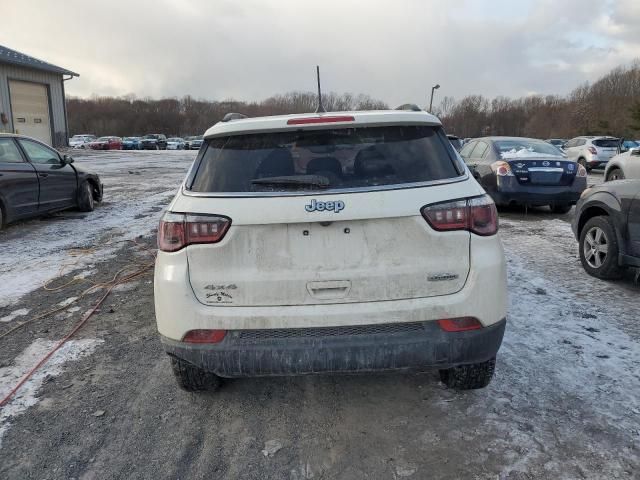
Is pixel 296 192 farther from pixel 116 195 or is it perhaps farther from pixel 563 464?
pixel 116 195

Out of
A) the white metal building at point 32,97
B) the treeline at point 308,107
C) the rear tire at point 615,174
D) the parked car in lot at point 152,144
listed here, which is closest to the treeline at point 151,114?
the treeline at point 308,107

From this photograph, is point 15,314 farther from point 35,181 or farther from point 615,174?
point 615,174

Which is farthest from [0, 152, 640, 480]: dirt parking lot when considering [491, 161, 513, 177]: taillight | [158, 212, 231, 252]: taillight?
[491, 161, 513, 177]: taillight

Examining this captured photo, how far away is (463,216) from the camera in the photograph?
2.59 m

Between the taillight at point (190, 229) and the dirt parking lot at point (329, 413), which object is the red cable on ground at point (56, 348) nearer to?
the dirt parking lot at point (329, 413)

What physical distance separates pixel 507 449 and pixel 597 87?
76.2 metres

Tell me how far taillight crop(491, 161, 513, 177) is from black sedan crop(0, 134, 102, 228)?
788 centimetres

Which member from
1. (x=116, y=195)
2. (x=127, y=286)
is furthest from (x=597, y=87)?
(x=127, y=286)

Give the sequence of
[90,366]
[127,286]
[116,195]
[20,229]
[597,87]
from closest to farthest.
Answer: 1. [90,366]
2. [127,286]
3. [20,229]
4. [116,195]
5. [597,87]

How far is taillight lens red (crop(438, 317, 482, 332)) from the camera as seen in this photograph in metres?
2.59

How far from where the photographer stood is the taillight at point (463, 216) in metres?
2.55

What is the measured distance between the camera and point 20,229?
840 cm

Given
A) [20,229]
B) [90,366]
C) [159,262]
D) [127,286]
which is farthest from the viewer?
[20,229]

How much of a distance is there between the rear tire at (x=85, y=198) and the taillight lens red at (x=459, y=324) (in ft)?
29.5
